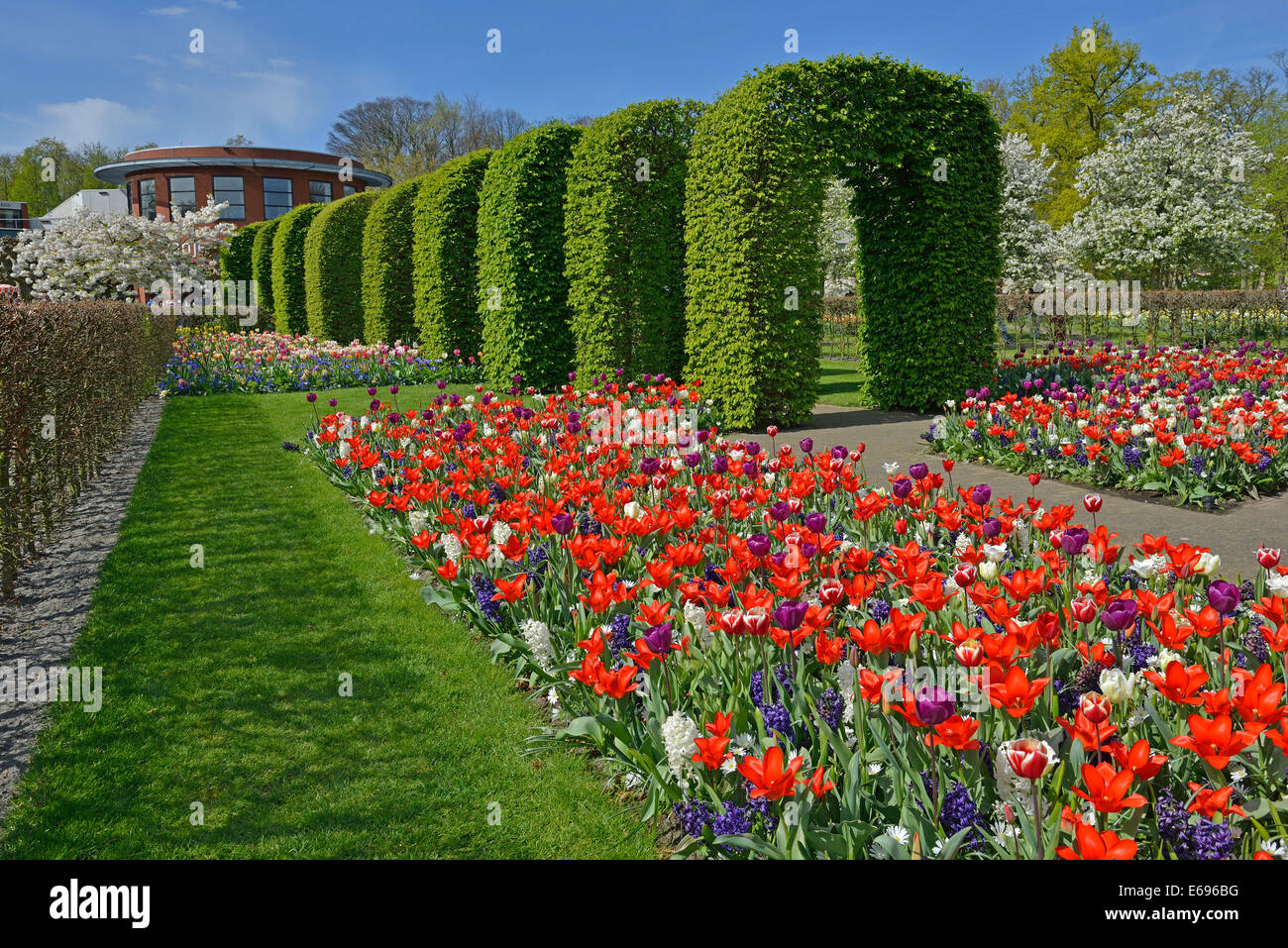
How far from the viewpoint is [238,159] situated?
4453 centimetres

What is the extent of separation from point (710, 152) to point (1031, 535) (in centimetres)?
759

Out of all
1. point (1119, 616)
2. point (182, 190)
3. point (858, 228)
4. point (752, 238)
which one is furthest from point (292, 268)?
point (1119, 616)

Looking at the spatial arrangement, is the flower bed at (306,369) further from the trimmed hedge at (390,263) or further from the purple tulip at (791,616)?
the purple tulip at (791,616)

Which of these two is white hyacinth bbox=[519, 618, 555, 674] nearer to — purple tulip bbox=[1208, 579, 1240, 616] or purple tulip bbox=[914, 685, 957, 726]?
purple tulip bbox=[914, 685, 957, 726]

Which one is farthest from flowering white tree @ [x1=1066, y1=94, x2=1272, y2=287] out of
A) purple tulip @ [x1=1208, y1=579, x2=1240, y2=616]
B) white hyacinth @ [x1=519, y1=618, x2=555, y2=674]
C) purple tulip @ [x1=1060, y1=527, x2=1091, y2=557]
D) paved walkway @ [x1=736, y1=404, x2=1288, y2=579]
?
white hyacinth @ [x1=519, y1=618, x2=555, y2=674]

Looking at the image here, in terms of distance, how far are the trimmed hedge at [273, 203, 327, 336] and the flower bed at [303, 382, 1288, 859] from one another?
2315 cm

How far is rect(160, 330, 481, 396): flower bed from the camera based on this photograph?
15.2 m

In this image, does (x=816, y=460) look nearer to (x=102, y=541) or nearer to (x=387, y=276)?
(x=102, y=541)

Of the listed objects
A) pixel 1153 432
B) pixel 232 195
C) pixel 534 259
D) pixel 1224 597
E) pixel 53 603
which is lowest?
pixel 53 603

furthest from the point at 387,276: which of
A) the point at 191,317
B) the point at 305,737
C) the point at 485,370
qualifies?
the point at 305,737

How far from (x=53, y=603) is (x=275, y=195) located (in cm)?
4689

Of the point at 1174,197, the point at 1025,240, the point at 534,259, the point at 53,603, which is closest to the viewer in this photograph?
the point at 53,603

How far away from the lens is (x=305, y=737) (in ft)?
11.1

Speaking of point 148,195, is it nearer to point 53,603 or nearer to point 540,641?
point 53,603
